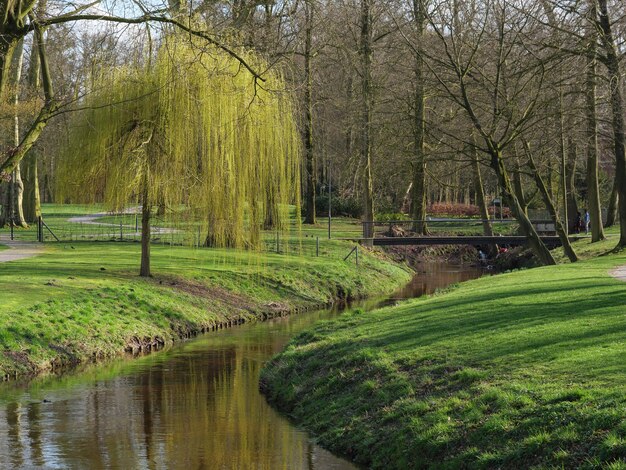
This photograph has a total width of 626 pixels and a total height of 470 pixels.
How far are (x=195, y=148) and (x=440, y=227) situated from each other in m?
33.4

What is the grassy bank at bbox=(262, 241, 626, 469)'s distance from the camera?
10.5m

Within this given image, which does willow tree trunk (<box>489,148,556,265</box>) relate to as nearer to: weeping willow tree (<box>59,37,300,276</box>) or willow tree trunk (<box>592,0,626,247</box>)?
willow tree trunk (<box>592,0,626,247</box>)

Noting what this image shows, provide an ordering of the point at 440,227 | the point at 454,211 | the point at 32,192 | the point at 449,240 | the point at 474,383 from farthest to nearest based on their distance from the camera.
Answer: the point at 454,211, the point at 440,227, the point at 32,192, the point at 449,240, the point at 474,383

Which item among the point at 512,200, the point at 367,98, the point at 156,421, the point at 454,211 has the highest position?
the point at 367,98

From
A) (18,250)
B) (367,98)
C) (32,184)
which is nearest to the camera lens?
(18,250)

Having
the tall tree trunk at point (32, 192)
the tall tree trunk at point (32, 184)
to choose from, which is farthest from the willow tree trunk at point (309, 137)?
the tall tree trunk at point (32, 192)

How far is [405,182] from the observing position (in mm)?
62000

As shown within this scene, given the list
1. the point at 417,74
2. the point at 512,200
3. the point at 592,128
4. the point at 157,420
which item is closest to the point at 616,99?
the point at 592,128

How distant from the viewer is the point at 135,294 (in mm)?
27172

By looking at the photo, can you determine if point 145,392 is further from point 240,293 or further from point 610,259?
point 610,259

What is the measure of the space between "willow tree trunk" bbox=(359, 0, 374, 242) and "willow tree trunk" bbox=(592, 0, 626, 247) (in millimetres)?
11910

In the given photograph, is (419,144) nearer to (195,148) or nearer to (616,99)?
(616,99)

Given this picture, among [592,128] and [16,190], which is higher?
[592,128]

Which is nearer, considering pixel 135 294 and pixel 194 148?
pixel 194 148
